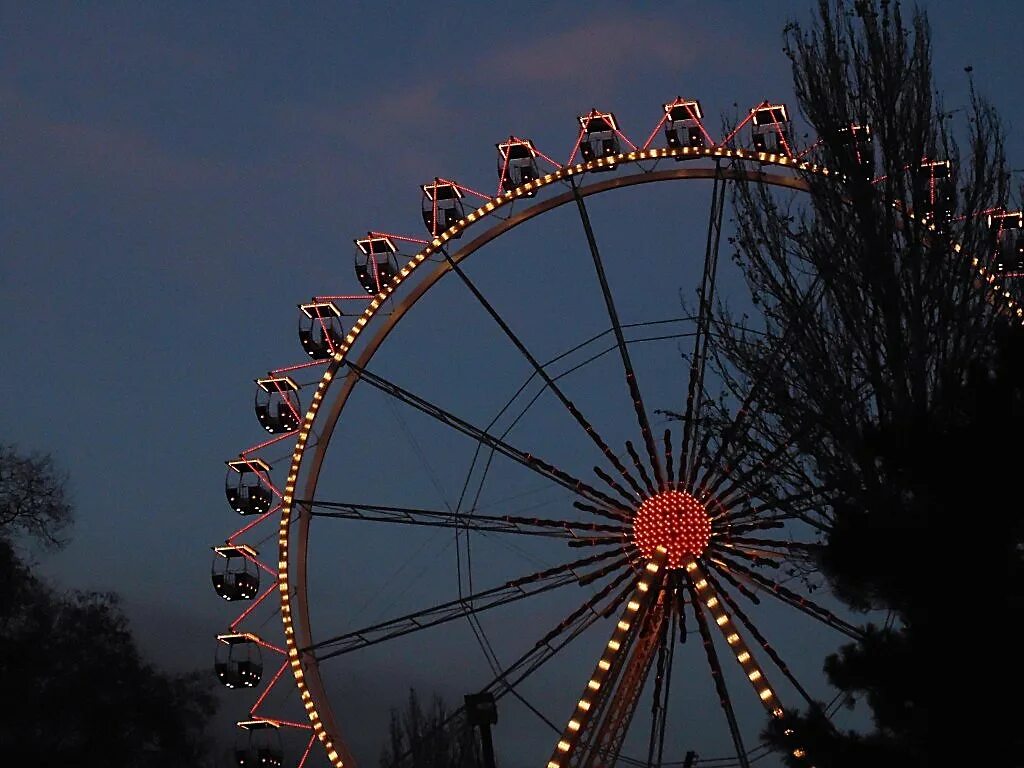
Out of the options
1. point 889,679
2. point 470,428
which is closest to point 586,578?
point 470,428

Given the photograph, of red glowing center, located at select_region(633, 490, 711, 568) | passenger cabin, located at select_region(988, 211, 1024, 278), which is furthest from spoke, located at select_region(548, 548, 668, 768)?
passenger cabin, located at select_region(988, 211, 1024, 278)

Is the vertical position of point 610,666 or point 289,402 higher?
point 289,402

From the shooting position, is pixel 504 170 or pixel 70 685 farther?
pixel 70 685

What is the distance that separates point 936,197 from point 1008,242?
1.17 metres

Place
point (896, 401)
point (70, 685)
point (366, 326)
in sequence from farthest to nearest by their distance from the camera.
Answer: point (70, 685)
point (366, 326)
point (896, 401)

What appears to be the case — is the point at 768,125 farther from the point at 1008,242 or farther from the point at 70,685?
the point at 70,685

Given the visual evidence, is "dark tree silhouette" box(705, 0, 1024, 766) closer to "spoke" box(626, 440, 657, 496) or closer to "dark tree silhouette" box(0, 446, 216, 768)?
"spoke" box(626, 440, 657, 496)

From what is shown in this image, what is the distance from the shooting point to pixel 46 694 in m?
27.5

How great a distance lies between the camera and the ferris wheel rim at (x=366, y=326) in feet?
59.6

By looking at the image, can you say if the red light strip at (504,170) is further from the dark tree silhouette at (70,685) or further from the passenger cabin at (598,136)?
the dark tree silhouette at (70,685)

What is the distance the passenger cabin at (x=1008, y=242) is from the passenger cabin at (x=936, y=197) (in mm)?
503

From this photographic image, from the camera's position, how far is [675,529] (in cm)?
1708

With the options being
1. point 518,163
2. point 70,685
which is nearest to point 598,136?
point 518,163

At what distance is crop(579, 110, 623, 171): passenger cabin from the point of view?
19.5m
